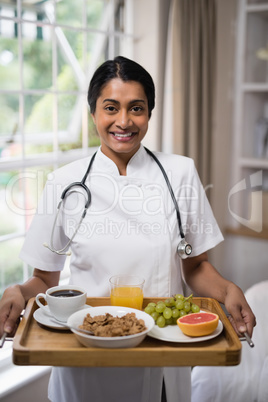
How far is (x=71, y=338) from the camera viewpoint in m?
1.21

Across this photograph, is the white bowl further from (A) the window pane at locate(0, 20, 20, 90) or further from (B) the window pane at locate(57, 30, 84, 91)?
(B) the window pane at locate(57, 30, 84, 91)

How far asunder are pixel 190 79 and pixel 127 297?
1.94m

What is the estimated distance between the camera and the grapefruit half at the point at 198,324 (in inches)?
46.5

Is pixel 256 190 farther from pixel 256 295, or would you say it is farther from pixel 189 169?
pixel 189 169

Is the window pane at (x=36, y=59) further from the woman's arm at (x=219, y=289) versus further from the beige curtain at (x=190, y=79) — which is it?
the woman's arm at (x=219, y=289)

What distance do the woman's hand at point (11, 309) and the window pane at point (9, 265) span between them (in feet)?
4.42

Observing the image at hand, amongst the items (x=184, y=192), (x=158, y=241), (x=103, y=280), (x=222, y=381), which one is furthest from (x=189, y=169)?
(x=222, y=381)

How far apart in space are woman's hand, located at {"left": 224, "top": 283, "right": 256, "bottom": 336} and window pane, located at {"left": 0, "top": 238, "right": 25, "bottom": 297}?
158 centimetres

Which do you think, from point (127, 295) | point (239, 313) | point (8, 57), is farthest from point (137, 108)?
point (8, 57)

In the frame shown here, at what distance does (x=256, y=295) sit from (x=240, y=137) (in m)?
1.40

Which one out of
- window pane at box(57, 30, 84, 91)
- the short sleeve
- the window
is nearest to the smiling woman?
the short sleeve

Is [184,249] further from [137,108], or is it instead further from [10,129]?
[10,129]

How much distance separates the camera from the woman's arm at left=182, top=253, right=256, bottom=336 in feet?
4.40

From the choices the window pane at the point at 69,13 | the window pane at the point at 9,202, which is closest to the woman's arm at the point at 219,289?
the window pane at the point at 9,202
